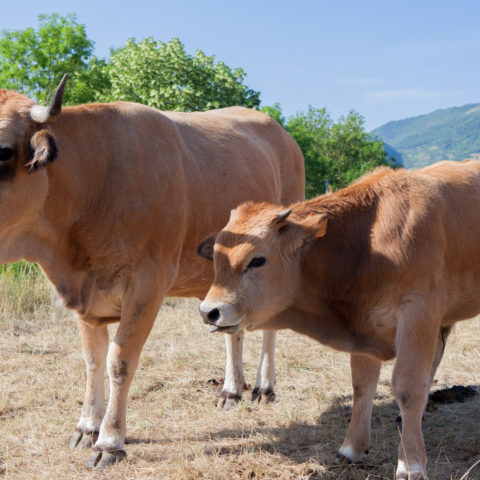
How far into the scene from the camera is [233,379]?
647 cm

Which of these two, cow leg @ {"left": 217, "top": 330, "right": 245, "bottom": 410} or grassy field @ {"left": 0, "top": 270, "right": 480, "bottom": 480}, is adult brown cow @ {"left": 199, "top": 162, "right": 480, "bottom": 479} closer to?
→ grassy field @ {"left": 0, "top": 270, "right": 480, "bottom": 480}

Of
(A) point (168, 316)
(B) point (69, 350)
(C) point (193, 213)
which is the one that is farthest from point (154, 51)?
(C) point (193, 213)

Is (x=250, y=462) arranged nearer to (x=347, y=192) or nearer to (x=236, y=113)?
(x=347, y=192)

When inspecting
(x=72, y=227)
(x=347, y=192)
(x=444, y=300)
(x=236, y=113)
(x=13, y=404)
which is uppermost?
(x=236, y=113)

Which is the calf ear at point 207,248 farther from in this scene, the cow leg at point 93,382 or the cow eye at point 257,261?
the cow leg at point 93,382

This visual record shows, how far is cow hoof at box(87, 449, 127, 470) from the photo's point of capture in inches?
179

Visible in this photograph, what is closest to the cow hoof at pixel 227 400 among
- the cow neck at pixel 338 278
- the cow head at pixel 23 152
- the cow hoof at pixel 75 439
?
the cow hoof at pixel 75 439

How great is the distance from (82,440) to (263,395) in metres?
2.10

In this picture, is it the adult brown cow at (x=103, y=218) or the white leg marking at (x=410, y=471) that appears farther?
the adult brown cow at (x=103, y=218)

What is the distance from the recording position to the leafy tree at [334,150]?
37219 millimetres

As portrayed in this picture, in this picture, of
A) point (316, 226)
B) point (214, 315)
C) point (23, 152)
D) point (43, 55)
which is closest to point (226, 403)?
point (214, 315)

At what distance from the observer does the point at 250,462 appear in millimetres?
4535

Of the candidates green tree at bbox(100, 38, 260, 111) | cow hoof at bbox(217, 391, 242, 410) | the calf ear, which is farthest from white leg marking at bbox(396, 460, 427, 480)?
green tree at bbox(100, 38, 260, 111)

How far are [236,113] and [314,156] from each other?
29926mm
